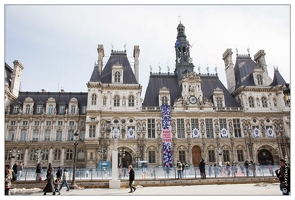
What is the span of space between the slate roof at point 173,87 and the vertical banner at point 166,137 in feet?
9.27

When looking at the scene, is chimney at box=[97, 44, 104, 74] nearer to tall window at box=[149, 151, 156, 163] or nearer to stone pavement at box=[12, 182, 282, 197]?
tall window at box=[149, 151, 156, 163]

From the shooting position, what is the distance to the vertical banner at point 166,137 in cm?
3753

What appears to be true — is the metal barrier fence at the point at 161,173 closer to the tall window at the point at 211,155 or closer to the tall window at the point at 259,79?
the tall window at the point at 211,155

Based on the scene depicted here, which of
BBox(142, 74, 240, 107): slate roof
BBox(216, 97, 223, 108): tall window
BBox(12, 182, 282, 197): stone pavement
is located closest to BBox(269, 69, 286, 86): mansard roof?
BBox(142, 74, 240, 107): slate roof

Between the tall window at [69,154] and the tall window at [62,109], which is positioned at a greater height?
the tall window at [62,109]

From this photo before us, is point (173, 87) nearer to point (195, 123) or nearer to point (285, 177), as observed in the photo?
point (195, 123)

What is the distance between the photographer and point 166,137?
38.8 meters

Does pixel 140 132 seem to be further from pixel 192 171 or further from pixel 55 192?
pixel 55 192

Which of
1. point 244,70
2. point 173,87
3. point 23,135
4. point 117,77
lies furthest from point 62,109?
point 244,70

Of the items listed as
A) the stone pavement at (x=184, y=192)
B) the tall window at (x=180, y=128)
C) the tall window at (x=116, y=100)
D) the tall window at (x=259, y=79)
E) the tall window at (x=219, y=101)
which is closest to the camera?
the stone pavement at (x=184, y=192)

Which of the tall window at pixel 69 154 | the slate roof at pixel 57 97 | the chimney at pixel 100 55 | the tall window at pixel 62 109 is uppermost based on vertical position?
the chimney at pixel 100 55

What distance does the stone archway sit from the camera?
40812mm

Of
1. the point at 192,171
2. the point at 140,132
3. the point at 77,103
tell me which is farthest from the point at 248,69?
the point at 77,103

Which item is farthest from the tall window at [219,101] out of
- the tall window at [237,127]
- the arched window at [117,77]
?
the arched window at [117,77]
